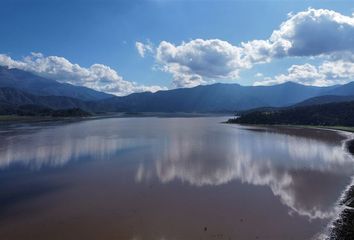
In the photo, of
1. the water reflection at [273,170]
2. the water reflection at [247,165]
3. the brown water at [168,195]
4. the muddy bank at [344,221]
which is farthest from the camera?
the water reflection at [247,165]

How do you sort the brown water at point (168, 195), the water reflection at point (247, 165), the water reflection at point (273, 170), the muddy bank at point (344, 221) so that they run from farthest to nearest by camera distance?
the water reflection at point (247, 165) → the water reflection at point (273, 170) → the brown water at point (168, 195) → the muddy bank at point (344, 221)

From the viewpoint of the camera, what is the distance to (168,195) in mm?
24891

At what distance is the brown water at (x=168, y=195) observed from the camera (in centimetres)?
1833

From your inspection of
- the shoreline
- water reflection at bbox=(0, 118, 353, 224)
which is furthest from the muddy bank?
water reflection at bbox=(0, 118, 353, 224)

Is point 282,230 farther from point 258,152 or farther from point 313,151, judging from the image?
point 313,151

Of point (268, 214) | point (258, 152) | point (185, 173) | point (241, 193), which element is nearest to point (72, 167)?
point (185, 173)

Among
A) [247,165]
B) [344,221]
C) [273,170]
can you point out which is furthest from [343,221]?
[247,165]

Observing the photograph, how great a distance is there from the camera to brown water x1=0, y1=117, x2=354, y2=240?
1833cm

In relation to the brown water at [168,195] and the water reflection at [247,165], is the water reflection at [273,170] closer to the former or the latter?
the water reflection at [247,165]

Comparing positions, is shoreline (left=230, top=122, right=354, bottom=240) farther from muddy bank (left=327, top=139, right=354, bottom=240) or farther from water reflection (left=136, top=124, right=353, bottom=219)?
water reflection (left=136, top=124, right=353, bottom=219)

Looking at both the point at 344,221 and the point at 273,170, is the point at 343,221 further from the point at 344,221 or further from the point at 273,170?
the point at 273,170

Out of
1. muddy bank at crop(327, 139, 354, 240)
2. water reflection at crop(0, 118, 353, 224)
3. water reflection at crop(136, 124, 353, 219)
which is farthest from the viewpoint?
water reflection at crop(0, 118, 353, 224)

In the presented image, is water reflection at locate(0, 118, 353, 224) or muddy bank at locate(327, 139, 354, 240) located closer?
muddy bank at locate(327, 139, 354, 240)

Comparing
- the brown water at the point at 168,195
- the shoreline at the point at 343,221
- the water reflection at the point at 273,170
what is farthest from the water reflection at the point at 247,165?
the shoreline at the point at 343,221
